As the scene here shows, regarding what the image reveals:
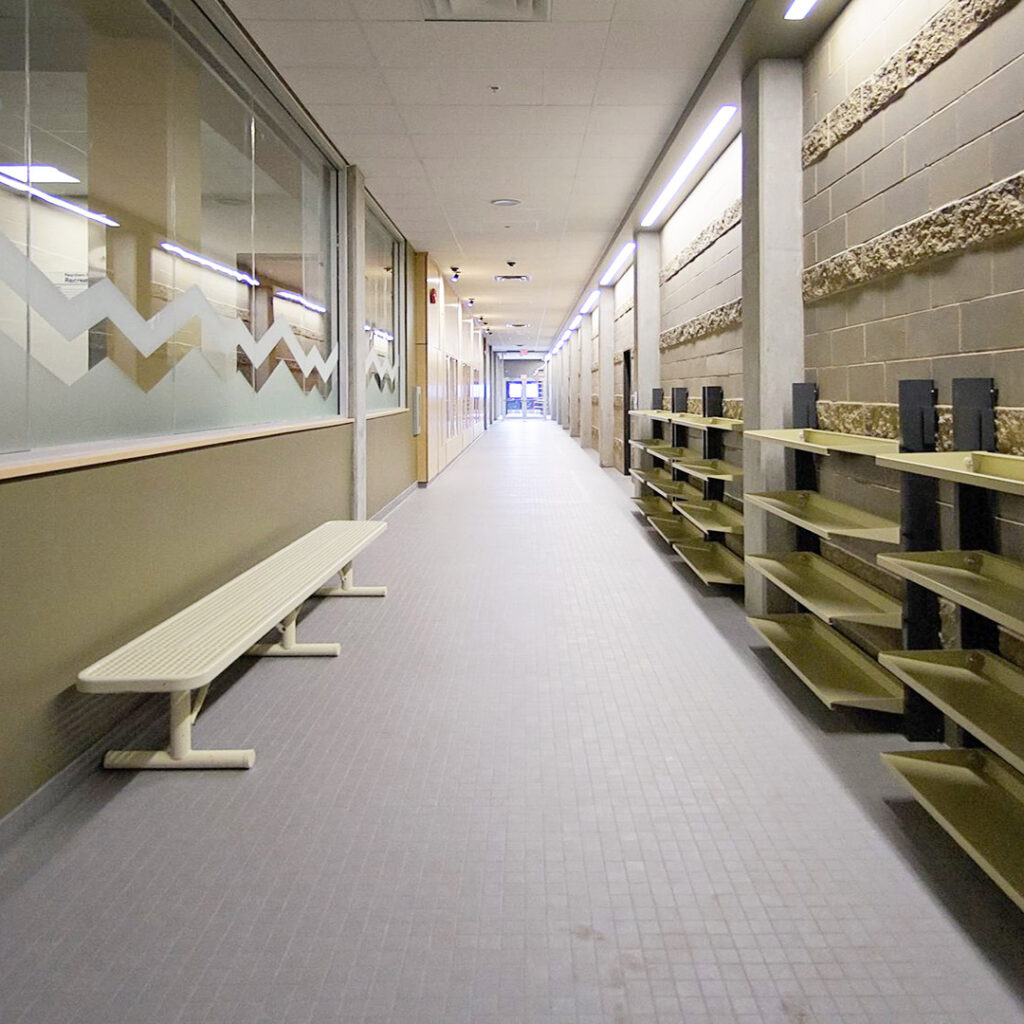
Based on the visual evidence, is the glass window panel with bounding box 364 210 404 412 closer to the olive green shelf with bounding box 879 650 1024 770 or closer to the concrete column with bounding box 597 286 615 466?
the concrete column with bounding box 597 286 615 466

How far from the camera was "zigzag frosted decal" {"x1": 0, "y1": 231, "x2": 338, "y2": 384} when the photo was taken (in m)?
2.70

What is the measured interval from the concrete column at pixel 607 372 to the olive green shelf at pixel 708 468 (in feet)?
28.0

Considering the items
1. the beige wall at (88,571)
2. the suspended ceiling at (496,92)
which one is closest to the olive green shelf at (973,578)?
the beige wall at (88,571)

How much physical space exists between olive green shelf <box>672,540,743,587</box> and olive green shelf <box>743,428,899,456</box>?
118cm

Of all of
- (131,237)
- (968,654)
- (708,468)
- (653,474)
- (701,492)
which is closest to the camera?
(968,654)

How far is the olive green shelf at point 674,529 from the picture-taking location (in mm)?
6867

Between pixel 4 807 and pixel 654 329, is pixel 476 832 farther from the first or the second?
pixel 654 329

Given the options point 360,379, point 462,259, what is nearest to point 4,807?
point 360,379

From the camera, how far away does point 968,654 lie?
2.74 meters

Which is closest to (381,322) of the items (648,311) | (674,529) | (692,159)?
(648,311)

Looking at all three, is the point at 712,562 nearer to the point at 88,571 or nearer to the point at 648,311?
the point at 88,571

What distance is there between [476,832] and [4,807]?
129cm

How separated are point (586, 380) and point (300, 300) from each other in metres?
14.8

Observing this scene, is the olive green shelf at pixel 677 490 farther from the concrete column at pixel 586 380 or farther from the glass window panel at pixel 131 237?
the concrete column at pixel 586 380
